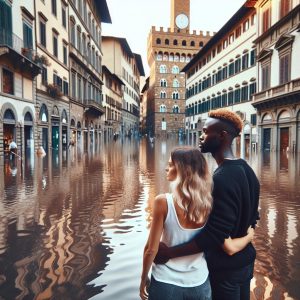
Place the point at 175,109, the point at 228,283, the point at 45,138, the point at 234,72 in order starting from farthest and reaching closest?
the point at 175,109
the point at 234,72
the point at 45,138
the point at 228,283

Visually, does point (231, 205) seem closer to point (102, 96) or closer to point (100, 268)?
point (100, 268)

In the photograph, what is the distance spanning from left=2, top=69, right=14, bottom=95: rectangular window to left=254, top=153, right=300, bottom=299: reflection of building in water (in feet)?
58.7

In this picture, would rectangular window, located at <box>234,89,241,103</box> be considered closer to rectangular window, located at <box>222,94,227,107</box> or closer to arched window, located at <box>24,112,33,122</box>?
rectangular window, located at <box>222,94,227,107</box>

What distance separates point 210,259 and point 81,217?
505 cm

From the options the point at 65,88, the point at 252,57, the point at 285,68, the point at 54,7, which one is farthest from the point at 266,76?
the point at 54,7

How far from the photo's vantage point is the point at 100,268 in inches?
166

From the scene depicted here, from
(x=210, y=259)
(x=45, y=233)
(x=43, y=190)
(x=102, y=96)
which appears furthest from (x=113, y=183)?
(x=102, y=96)

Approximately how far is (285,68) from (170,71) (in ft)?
198

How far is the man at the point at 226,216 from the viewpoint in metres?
1.93

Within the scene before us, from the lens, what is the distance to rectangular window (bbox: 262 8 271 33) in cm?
2992

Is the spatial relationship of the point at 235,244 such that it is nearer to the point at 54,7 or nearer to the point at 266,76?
the point at 266,76

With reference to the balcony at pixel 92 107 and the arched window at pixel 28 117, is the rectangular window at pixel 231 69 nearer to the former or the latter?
the balcony at pixel 92 107

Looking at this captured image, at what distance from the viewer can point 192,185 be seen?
6.42 ft

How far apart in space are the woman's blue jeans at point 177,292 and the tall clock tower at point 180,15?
3665 inches
